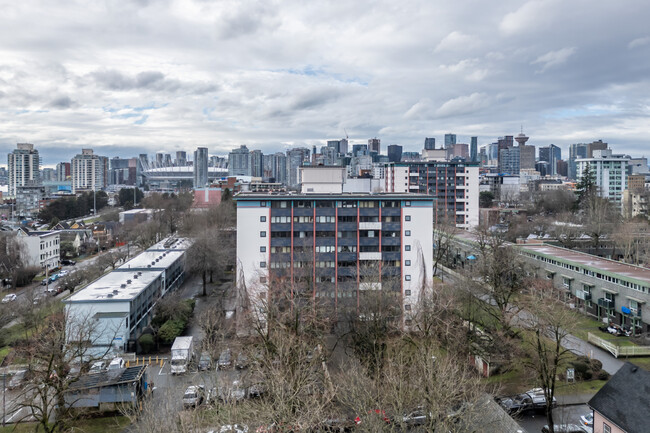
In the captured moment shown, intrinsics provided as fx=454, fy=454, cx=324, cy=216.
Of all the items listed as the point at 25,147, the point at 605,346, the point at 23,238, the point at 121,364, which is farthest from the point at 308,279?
the point at 25,147

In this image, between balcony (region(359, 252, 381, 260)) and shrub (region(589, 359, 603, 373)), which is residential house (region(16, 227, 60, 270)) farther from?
shrub (region(589, 359, 603, 373))

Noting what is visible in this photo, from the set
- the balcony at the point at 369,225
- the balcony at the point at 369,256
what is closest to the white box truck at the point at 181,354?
the balcony at the point at 369,256

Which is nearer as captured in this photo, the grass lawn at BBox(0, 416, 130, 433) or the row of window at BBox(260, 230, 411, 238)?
the grass lawn at BBox(0, 416, 130, 433)

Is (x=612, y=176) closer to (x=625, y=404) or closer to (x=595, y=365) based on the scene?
(x=595, y=365)

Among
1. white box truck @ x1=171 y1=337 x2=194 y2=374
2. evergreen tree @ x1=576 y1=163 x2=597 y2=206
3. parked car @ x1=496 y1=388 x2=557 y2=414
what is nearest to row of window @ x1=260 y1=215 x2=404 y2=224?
white box truck @ x1=171 y1=337 x2=194 y2=374

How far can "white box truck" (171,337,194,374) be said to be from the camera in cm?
1688

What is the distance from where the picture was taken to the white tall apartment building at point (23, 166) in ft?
326

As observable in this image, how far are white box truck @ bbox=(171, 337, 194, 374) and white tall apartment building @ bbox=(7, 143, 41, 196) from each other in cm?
9918

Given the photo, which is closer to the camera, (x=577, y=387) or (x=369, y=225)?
(x=577, y=387)

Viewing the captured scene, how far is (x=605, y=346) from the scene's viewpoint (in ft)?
60.7

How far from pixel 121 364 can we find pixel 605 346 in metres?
19.2

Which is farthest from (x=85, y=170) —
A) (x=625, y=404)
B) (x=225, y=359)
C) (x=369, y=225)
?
(x=625, y=404)

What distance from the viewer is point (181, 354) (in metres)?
17.5

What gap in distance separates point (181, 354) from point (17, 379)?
17.8 feet
